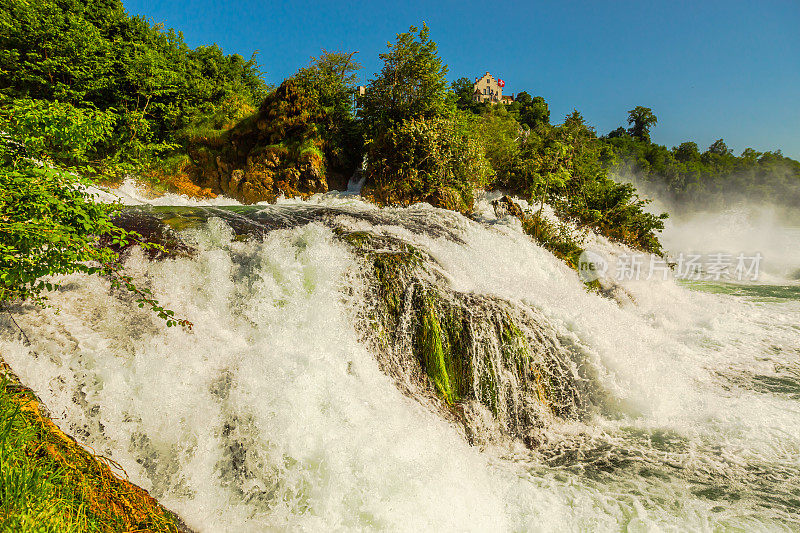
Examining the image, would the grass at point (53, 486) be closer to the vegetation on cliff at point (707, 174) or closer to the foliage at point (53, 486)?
the foliage at point (53, 486)

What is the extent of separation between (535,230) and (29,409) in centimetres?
859

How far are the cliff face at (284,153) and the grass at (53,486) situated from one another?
1009 centimetres

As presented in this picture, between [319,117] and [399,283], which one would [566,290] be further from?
[319,117]

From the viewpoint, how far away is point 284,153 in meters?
12.2

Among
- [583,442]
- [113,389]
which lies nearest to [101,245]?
[113,389]

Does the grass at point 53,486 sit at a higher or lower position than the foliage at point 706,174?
lower

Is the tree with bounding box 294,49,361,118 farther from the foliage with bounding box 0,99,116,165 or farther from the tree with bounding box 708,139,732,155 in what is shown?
the tree with bounding box 708,139,732,155

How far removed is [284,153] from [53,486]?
11.5 meters

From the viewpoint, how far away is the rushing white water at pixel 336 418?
2910mm

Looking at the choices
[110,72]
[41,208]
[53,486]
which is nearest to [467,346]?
[53,486]

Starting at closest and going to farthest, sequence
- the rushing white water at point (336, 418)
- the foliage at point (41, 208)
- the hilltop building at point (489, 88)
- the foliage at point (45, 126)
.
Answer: the foliage at point (41, 208), the foliage at point (45, 126), the rushing white water at point (336, 418), the hilltop building at point (489, 88)

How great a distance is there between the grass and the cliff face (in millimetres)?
10086

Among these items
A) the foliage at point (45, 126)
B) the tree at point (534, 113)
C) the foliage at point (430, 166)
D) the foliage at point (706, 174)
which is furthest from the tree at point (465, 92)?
the foliage at point (45, 126)

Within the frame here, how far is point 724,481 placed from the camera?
12.4 ft
